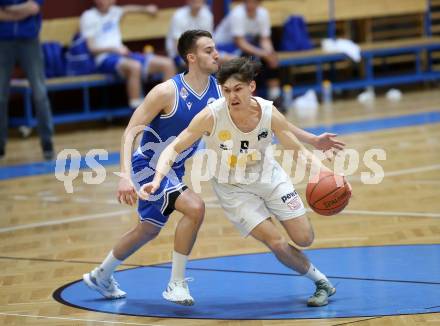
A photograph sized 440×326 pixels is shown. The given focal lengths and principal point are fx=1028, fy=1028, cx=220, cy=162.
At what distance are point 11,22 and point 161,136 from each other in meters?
5.77

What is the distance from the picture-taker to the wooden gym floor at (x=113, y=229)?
18.4ft

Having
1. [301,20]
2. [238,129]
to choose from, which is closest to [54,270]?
[238,129]

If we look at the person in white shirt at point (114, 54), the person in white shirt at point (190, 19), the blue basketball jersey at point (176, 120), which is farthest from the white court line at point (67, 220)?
the person in white shirt at point (190, 19)

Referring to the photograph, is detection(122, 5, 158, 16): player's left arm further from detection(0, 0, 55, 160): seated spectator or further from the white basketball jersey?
the white basketball jersey

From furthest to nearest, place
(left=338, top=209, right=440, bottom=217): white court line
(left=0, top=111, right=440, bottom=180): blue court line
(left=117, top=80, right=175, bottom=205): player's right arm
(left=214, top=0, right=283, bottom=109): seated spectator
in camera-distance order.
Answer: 1. (left=214, top=0, right=283, bottom=109): seated spectator
2. (left=0, top=111, right=440, bottom=180): blue court line
3. (left=338, top=209, right=440, bottom=217): white court line
4. (left=117, top=80, right=175, bottom=205): player's right arm

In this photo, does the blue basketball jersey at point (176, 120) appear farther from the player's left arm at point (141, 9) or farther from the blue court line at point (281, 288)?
the player's left arm at point (141, 9)

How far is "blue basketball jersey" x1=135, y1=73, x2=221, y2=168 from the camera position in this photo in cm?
588

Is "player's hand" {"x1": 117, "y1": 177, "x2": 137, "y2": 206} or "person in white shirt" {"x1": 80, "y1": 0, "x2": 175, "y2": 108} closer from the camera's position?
"player's hand" {"x1": 117, "y1": 177, "x2": 137, "y2": 206}

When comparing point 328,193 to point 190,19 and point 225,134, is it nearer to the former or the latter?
point 225,134

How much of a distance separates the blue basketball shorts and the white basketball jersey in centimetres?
25

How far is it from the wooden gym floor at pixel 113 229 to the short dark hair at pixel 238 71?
1262 mm

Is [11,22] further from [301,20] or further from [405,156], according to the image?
[301,20]

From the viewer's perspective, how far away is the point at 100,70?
14.1m

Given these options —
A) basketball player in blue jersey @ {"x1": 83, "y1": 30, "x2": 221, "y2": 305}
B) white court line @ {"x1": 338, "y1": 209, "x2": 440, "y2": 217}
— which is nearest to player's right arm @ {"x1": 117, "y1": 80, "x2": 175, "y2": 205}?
basketball player in blue jersey @ {"x1": 83, "y1": 30, "x2": 221, "y2": 305}
